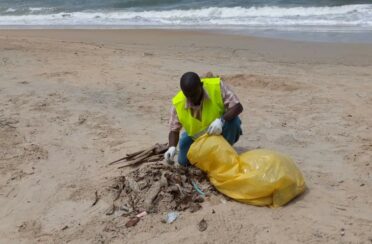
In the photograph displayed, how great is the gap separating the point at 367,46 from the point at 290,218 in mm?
7199

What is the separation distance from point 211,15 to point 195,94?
1286 centimetres

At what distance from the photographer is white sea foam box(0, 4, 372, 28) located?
14.0 metres

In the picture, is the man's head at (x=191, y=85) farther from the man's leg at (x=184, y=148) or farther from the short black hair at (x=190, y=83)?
the man's leg at (x=184, y=148)

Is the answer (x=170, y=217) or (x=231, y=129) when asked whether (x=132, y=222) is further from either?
(x=231, y=129)

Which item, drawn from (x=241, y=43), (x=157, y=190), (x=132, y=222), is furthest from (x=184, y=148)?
(x=241, y=43)

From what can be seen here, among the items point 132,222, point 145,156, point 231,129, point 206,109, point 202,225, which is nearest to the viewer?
point 202,225

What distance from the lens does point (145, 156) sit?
191 inches

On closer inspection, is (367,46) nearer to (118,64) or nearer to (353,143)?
(118,64)

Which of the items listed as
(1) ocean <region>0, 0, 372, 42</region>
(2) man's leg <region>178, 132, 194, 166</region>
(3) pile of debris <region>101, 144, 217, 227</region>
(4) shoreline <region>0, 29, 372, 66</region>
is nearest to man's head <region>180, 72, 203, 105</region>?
(2) man's leg <region>178, 132, 194, 166</region>

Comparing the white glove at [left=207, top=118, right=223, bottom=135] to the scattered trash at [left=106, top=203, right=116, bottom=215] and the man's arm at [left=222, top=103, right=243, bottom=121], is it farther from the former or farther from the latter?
the scattered trash at [left=106, top=203, right=116, bottom=215]

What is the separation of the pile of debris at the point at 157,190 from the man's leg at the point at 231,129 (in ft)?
1.32

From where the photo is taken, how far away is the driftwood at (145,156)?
4805 millimetres

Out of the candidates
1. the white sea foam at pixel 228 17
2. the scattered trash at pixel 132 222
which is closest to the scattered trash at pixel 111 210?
the scattered trash at pixel 132 222

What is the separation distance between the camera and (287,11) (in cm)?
1564
